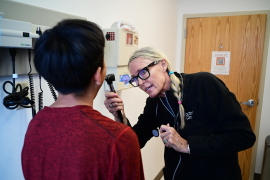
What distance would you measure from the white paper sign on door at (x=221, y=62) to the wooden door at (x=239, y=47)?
0.04 m

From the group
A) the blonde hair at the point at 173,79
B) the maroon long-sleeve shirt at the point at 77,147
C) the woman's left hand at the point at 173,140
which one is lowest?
the woman's left hand at the point at 173,140

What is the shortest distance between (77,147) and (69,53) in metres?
0.26

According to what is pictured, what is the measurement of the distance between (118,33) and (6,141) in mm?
952

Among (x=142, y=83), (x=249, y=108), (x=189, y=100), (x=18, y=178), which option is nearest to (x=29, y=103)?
(x=18, y=178)

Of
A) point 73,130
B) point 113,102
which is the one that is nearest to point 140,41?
point 113,102

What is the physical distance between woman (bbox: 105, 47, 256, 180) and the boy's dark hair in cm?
49

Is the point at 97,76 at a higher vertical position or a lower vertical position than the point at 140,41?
lower

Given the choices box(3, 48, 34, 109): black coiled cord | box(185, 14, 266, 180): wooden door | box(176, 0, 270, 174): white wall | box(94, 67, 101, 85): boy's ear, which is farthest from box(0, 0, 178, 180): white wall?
box(94, 67, 101, 85): boy's ear

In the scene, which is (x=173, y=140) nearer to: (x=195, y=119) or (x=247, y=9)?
(x=195, y=119)

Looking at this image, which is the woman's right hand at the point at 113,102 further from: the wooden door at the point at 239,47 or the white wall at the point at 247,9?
the white wall at the point at 247,9

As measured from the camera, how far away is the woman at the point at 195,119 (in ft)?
3.43

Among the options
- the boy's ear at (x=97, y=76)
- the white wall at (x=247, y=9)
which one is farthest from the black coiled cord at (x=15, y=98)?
the white wall at (x=247, y=9)

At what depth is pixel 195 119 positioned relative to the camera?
44.3 inches

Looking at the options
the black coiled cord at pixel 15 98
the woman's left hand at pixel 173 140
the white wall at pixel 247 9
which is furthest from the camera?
the white wall at pixel 247 9
